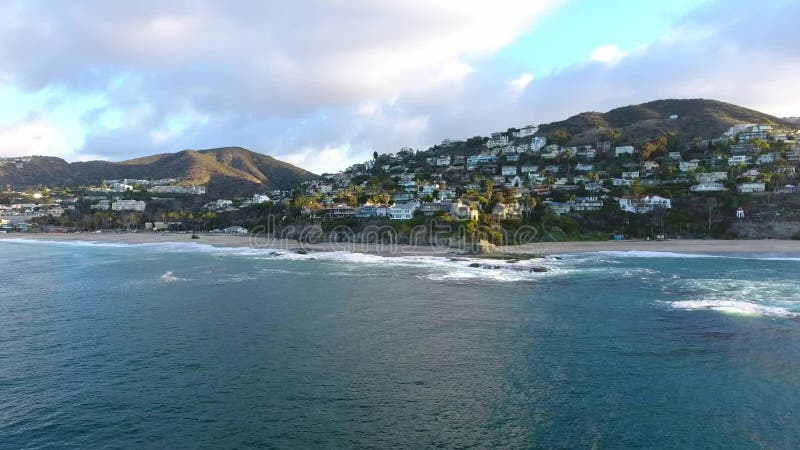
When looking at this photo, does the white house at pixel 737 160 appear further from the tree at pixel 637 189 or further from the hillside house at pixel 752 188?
the tree at pixel 637 189

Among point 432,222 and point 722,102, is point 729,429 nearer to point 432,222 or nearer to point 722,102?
point 432,222

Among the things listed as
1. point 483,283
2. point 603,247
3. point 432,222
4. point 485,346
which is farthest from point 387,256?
point 485,346

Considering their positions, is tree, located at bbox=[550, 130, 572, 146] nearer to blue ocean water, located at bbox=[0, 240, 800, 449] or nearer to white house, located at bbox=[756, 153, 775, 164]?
white house, located at bbox=[756, 153, 775, 164]

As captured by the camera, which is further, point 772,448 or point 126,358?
point 126,358

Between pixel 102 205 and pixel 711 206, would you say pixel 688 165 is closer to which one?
pixel 711 206

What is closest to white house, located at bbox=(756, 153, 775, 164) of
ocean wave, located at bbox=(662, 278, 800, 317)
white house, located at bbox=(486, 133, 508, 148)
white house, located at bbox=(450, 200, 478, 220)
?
white house, located at bbox=(450, 200, 478, 220)

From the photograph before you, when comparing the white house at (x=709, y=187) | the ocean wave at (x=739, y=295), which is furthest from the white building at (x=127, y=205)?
the ocean wave at (x=739, y=295)
